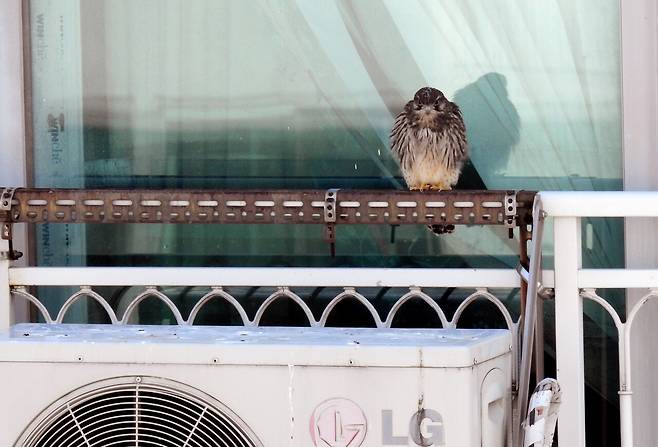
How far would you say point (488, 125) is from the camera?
3.52m

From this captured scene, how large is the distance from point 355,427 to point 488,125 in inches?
64.3

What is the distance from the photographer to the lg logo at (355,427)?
205 centimetres

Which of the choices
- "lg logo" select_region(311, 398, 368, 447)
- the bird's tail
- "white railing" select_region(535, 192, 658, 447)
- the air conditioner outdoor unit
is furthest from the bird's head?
"lg logo" select_region(311, 398, 368, 447)

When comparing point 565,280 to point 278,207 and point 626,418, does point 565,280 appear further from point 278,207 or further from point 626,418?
point 278,207

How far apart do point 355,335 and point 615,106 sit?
4.97 ft

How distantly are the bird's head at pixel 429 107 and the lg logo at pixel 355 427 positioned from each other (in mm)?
1508

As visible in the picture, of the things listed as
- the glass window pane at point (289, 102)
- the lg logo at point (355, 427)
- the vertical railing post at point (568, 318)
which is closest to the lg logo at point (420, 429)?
the lg logo at point (355, 427)

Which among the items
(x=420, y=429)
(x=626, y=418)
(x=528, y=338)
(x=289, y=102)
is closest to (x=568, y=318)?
(x=626, y=418)

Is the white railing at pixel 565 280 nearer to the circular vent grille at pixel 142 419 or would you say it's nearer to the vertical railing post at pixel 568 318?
the vertical railing post at pixel 568 318

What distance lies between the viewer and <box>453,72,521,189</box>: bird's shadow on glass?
348cm

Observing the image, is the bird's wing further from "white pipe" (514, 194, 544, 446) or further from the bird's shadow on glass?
"white pipe" (514, 194, 544, 446)

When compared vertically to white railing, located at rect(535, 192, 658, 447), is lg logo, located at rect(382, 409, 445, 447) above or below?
below

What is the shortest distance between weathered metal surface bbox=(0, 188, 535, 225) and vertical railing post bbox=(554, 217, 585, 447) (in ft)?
0.35

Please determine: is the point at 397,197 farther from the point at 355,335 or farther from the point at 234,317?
the point at 234,317
